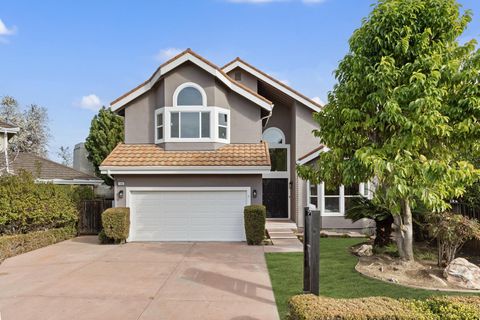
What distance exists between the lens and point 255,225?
500 inches

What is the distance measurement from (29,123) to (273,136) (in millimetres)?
31403

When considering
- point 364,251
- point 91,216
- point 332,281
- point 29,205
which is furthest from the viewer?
point 91,216

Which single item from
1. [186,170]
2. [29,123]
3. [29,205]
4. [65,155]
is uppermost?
[29,123]

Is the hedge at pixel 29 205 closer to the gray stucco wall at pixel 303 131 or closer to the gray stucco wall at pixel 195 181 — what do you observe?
the gray stucco wall at pixel 195 181

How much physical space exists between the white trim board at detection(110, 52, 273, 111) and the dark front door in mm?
4714

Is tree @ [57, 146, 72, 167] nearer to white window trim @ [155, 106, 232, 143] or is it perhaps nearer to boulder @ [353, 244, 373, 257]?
white window trim @ [155, 106, 232, 143]

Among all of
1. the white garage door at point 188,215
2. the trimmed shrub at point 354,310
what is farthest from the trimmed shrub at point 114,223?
the trimmed shrub at point 354,310

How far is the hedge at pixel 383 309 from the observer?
3.99 m

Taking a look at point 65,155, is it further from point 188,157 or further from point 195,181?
point 195,181

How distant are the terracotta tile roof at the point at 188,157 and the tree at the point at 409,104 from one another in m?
5.23

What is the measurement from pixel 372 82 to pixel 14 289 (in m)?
9.24

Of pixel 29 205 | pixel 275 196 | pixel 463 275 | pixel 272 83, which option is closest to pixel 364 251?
pixel 463 275

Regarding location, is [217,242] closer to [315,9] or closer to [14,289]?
[14,289]

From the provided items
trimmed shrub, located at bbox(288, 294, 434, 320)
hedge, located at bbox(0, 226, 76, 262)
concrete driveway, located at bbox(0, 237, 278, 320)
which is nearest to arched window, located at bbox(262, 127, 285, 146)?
concrete driveway, located at bbox(0, 237, 278, 320)
